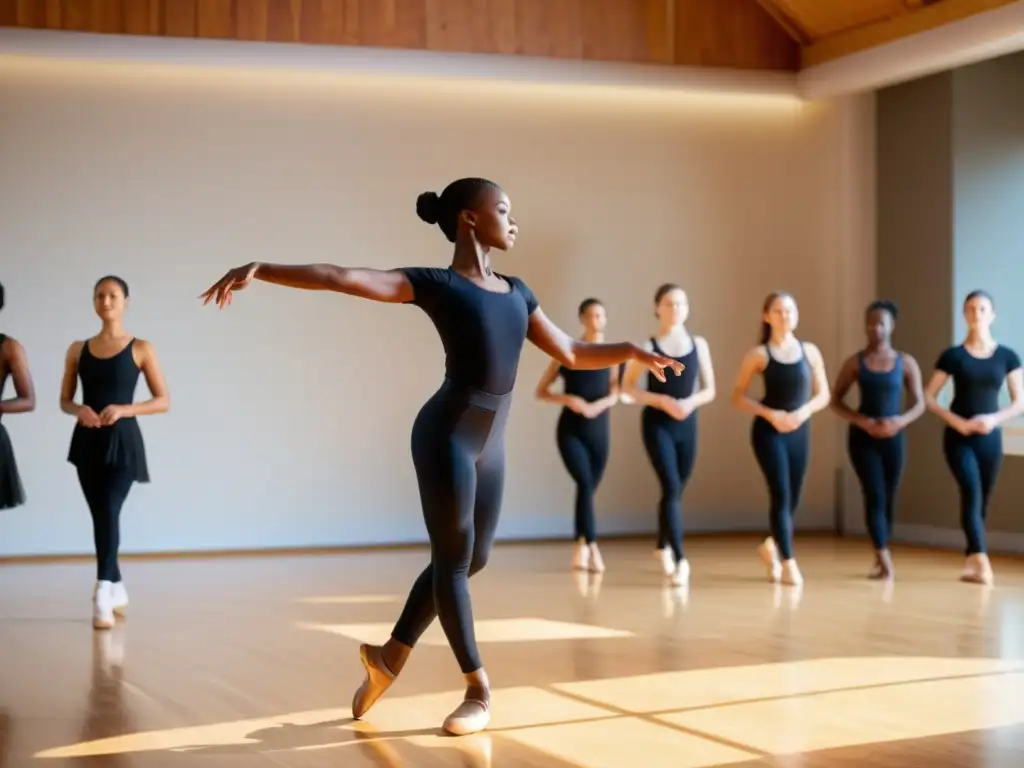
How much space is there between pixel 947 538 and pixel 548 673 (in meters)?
5.45

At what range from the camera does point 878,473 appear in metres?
8.07

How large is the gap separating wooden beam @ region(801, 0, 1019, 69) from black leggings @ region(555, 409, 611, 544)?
328 cm

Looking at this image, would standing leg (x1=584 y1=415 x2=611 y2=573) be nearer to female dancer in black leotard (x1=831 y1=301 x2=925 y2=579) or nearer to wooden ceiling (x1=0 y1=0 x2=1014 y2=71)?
female dancer in black leotard (x1=831 y1=301 x2=925 y2=579)

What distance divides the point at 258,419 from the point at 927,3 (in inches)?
195

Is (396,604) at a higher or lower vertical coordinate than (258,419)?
lower

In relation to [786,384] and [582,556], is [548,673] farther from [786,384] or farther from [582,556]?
[582,556]

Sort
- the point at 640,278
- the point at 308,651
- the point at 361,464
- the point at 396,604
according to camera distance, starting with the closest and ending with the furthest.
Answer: the point at 308,651, the point at 396,604, the point at 361,464, the point at 640,278

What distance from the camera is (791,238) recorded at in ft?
35.8

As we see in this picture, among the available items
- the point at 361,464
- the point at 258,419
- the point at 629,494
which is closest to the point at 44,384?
the point at 258,419

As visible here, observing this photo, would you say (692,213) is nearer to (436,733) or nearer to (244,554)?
(244,554)

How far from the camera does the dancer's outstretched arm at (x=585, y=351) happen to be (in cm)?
432

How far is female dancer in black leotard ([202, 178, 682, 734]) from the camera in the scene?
4.11 m

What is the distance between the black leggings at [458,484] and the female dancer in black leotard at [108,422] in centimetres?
260

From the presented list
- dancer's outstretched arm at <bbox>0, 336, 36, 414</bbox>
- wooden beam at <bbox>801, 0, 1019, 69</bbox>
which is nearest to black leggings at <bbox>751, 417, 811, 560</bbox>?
wooden beam at <bbox>801, 0, 1019, 69</bbox>
